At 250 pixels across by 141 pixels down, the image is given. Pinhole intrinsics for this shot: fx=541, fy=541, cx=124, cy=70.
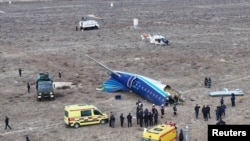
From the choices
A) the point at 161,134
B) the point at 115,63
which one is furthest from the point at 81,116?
the point at 115,63

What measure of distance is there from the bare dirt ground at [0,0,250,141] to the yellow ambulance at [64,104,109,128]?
0.52 m

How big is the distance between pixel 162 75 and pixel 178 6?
85234 mm

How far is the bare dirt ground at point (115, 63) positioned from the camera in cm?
3438

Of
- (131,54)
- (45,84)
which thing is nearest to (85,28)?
(131,54)

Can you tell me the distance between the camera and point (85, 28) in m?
86.1

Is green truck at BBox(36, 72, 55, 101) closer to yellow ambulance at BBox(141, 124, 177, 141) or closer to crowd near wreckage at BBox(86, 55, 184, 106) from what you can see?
crowd near wreckage at BBox(86, 55, 184, 106)

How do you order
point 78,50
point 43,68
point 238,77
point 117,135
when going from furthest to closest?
point 78,50
point 43,68
point 238,77
point 117,135

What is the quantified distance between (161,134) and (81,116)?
23.5 feet

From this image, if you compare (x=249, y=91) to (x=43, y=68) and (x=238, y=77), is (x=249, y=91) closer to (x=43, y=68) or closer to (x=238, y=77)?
(x=238, y=77)

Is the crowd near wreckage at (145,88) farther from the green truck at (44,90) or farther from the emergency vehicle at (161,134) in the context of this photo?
the emergency vehicle at (161,134)

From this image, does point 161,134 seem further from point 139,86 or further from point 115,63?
point 115,63

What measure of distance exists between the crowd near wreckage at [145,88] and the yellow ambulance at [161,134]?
27.1 ft

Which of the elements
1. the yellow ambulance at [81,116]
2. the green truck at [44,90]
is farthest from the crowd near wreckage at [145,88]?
the yellow ambulance at [81,116]

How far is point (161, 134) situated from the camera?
28484 millimetres
